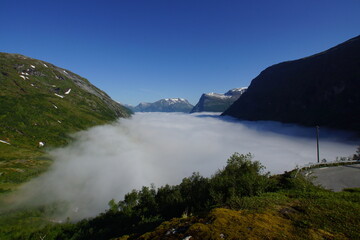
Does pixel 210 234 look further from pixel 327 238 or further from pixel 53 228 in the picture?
pixel 53 228

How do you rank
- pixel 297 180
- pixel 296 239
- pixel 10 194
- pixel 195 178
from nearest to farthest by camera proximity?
1. pixel 296 239
2. pixel 297 180
3. pixel 195 178
4. pixel 10 194

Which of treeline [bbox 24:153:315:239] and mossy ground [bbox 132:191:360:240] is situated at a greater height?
mossy ground [bbox 132:191:360:240]

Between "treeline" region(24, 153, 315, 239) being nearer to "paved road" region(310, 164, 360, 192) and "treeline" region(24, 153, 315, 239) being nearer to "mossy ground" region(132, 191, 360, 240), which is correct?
"mossy ground" region(132, 191, 360, 240)

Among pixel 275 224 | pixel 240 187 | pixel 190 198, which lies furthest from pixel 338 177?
pixel 275 224

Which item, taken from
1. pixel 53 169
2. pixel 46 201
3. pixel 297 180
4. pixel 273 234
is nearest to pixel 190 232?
pixel 273 234

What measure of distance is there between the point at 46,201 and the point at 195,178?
119435 millimetres

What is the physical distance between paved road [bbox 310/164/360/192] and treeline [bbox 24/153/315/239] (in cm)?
632

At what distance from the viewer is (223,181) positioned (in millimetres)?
32562

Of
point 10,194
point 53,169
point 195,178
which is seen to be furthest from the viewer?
point 53,169

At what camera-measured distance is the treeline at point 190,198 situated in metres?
25.3

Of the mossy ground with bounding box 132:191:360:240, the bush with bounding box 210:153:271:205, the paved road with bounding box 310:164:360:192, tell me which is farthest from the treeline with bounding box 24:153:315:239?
the paved road with bounding box 310:164:360:192

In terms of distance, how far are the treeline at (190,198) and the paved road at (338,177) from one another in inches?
249

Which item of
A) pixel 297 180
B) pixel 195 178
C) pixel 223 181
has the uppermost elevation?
pixel 297 180

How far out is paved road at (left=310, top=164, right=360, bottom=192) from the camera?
99.9 ft
